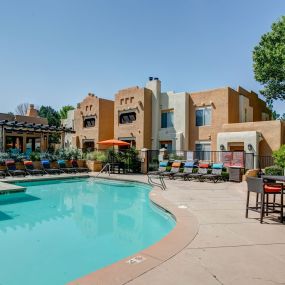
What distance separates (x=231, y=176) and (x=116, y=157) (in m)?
9.02

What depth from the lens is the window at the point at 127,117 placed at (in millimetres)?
25972

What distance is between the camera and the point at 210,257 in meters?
4.07

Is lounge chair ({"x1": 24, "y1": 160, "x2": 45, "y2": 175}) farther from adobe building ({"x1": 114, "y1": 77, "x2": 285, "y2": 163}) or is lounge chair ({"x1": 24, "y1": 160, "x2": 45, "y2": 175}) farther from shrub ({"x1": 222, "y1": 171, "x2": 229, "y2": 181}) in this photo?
shrub ({"x1": 222, "y1": 171, "x2": 229, "y2": 181})

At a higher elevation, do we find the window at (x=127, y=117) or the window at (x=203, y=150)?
the window at (x=127, y=117)

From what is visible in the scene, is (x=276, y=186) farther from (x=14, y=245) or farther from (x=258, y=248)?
(x=14, y=245)

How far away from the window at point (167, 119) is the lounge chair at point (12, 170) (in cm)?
1343

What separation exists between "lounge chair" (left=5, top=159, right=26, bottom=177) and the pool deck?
13.0 m

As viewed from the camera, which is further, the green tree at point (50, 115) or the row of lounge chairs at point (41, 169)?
the green tree at point (50, 115)

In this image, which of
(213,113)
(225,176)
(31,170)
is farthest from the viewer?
(213,113)

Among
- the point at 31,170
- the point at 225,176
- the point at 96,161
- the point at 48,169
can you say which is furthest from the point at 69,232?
the point at 96,161

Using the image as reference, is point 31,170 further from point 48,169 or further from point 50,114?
point 50,114

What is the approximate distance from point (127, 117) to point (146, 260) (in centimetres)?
2313

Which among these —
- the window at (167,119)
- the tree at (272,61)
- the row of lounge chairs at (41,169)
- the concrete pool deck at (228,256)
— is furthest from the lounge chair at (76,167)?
the tree at (272,61)

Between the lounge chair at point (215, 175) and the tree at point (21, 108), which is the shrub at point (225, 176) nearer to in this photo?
the lounge chair at point (215, 175)
